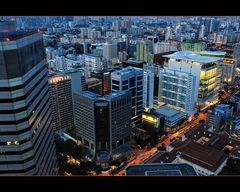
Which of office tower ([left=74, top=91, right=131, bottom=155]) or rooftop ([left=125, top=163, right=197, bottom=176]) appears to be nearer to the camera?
rooftop ([left=125, top=163, right=197, bottom=176])

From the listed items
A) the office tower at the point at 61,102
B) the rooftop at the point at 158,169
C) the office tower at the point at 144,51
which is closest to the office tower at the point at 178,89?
the office tower at the point at 61,102

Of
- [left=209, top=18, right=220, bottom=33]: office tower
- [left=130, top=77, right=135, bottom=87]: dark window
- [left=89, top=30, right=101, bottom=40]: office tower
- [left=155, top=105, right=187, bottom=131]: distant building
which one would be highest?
[left=209, top=18, right=220, bottom=33]: office tower

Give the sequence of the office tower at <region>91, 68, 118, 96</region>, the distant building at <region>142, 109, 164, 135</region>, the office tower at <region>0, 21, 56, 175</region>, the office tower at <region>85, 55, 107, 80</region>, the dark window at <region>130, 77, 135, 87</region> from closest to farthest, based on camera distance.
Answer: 1. the office tower at <region>0, 21, 56, 175</region>
2. the distant building at <region>142, 109, 164, 135</region>
3. the dark window at <region>130, 77, 135, 87</region>
4. the office tower at <region>91, 68, 118, 96</region>
5. the office tower at <region>85, 55, 107, 80</region>

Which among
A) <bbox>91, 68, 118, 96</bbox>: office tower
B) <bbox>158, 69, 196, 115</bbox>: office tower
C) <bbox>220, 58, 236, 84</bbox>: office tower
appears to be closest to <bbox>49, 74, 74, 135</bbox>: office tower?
<bbox>91, 68, 118, 96</bbox>: office tower

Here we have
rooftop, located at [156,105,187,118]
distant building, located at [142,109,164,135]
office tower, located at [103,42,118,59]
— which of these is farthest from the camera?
office tower, located at [103,42,118,59]

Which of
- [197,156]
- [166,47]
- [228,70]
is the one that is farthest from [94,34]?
[197,156]

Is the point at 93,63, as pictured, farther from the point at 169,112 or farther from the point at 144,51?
the point at 169,112

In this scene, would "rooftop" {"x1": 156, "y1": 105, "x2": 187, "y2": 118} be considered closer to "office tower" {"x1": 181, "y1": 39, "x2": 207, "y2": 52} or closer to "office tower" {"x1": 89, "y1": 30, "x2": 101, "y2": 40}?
"office tower" {"x1": 181, "y1": 39, "x2": 207, "y2": 52}
